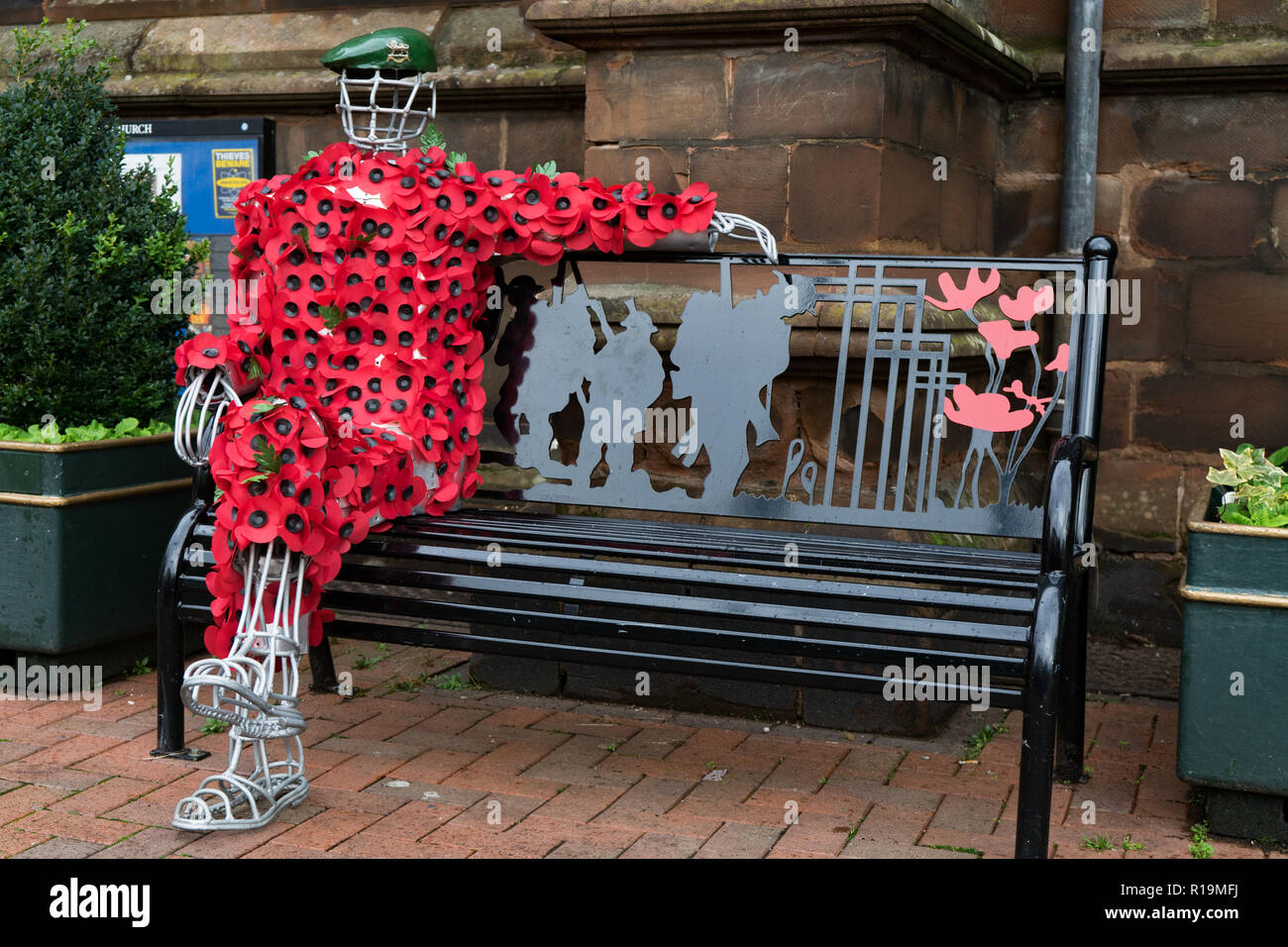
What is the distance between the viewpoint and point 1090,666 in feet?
16.0

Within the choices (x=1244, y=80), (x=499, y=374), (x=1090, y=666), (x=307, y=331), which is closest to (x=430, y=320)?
(x=307, y=331)

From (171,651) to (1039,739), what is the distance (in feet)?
7.29

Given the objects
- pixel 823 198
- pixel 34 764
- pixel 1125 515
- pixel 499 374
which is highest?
pixel 823 198

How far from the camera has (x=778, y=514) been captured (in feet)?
12.6

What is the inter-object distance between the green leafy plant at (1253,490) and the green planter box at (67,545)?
3.28m

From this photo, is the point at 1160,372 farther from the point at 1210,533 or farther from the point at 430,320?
the point at 430,320

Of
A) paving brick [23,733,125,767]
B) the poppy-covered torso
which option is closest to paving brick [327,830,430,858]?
the poppy-covered torso

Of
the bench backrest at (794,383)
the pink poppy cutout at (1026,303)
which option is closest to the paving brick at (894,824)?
the bench backrest at (794,383)

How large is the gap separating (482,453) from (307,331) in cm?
67

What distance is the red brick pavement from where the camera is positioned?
327 centimetres

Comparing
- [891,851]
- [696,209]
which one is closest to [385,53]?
[696,209]

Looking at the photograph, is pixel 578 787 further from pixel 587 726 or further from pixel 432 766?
pixel 587 726

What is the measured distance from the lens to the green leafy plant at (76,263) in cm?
442

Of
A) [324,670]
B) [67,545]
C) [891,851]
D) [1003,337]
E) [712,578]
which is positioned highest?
[1003,337]
